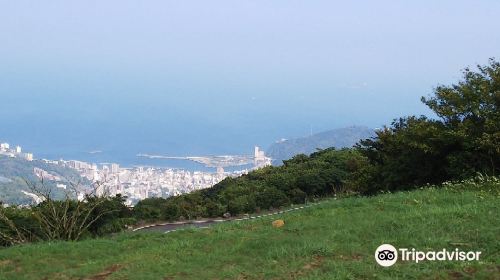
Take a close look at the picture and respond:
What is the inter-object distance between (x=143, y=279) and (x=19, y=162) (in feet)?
214

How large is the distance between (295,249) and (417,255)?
1.41 meters


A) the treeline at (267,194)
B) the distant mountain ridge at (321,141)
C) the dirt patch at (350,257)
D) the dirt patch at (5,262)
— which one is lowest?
the dirt patch at (350,257)

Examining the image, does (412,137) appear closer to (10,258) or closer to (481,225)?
(481,225)

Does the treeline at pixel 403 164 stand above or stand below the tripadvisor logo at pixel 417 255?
above

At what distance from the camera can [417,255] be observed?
602 centimetres

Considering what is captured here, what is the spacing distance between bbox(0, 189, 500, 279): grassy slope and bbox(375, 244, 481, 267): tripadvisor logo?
11cm

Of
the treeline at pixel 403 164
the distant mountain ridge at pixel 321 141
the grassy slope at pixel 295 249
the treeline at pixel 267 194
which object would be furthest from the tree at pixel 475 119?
the distant mountain ridge at pixel 321 141

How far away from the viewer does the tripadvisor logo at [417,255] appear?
5.87 meters

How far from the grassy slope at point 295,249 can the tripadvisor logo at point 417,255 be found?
106 mm

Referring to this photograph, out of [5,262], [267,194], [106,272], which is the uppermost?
[267,194]

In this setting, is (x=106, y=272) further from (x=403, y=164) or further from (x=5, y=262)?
(x=403, y=164)

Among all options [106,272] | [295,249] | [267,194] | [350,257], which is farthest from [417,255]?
[267,194]

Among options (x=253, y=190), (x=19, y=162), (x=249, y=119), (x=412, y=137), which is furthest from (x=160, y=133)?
(x=412, y=137)

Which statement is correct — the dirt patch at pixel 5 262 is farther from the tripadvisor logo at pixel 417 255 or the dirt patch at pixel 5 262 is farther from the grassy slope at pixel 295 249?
the tripadvisor logo at pixel 417 255
